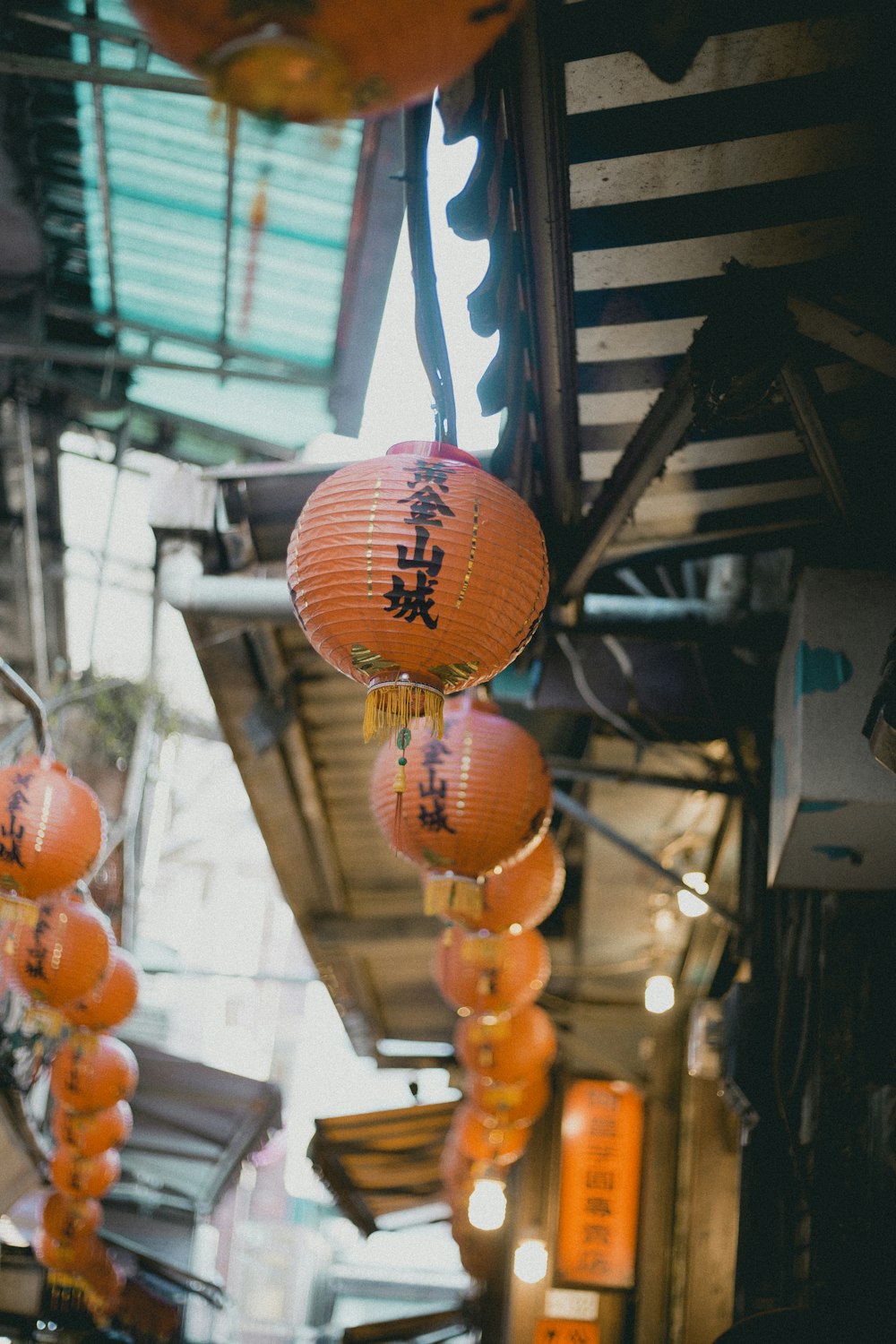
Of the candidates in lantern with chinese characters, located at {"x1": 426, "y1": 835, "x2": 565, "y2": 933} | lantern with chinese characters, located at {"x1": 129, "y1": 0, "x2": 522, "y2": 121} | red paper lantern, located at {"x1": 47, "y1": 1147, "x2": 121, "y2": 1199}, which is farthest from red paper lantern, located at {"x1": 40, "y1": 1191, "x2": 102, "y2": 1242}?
lantern with chinese characters, located at {"x1": 129, "y1": 0, "x2": 522, "y2": 121}

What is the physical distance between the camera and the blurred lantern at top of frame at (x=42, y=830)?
21.0 ft

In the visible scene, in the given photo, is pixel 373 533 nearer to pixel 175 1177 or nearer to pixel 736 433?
pixel 736 433

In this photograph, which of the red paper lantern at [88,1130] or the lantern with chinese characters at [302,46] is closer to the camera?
the lantern with chinese characters at [302,46]

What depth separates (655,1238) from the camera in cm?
1101

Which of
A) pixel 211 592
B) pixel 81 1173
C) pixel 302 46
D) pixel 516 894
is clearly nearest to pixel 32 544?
pixel 81 1173

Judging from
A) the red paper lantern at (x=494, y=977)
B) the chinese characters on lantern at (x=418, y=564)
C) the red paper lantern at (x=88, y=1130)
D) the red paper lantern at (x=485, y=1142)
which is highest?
the chinese characters on lantern at (x=418, y=564)

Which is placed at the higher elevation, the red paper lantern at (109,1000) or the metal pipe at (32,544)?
the metal pipe at (32,544)

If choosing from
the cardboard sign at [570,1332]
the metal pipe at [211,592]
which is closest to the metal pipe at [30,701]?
the metal pipe at [211,592]

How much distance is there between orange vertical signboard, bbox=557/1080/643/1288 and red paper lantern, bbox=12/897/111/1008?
17.9 ft

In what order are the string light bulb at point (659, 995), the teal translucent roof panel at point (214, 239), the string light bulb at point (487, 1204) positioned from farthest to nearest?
the string light bulb at point (487, 1204) < the teal translucent roof panel at point (214, 239) < the string light bulb at point (659, 995)

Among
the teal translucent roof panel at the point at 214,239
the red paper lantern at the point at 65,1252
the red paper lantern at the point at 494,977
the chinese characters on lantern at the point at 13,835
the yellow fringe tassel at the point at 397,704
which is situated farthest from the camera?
the red paper lantern at the point at 65,1252

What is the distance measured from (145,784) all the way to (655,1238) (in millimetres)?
8639

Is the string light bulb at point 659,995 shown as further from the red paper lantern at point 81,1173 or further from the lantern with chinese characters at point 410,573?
the lantern with chinese characters at point 410,573

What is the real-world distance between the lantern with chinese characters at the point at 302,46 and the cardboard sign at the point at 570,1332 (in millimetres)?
12008
